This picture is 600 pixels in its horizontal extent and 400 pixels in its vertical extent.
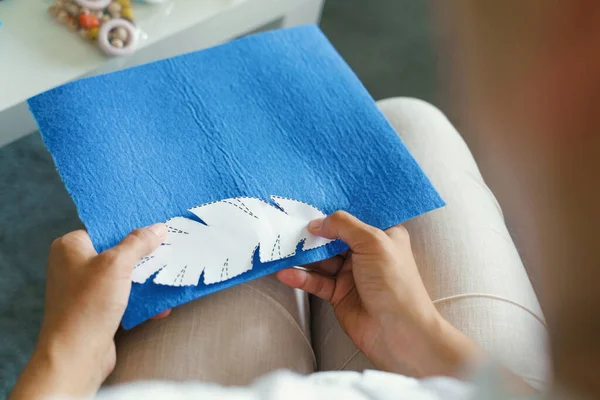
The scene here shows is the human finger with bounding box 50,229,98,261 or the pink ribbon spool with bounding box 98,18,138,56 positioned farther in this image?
the pink ribbon spool with bounding box 98,18,138,56

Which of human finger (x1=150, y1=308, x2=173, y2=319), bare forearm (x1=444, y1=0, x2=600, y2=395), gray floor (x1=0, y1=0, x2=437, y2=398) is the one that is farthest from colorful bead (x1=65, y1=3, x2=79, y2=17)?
bare forearm (x1=444, y1=0, x2=600, y2=395)

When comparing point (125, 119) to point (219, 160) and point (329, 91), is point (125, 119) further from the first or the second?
point (329, 91)

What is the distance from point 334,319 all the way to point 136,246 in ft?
0.75

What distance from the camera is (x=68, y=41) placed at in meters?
0.65

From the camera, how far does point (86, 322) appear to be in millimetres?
424

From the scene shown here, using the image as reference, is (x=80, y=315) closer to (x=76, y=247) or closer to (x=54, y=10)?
(x=76, y=247)

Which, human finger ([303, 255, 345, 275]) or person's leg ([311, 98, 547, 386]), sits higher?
human finger ([303, 255, 345, 275])

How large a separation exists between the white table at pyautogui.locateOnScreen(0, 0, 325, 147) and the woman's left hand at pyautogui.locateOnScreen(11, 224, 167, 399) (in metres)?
0.26

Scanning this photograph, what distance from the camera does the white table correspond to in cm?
61

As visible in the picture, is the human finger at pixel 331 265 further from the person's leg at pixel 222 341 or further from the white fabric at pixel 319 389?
the white fabric at pixel 319 389

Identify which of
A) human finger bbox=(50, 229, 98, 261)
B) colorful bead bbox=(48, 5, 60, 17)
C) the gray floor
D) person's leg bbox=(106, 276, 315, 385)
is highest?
colorful bead bbox=(48, 5, 60, 17)

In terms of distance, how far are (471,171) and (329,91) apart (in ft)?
0.68

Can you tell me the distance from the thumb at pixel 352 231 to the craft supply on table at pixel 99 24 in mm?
366

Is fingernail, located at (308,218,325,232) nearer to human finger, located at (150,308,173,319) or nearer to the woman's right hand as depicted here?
the woman's right hand
